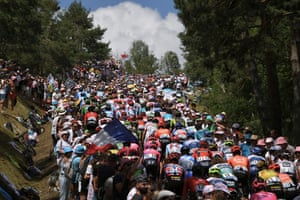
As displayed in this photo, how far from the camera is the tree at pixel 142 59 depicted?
120875 mm

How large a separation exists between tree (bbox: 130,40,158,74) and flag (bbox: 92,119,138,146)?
4301 inches

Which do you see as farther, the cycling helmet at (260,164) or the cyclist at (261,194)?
the cycling helmet at (260,164)

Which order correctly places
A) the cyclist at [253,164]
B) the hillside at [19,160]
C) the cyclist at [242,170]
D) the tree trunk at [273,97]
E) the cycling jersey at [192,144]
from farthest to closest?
the tree trunk at [273,97]
the hillside at [19,160]
the cycling jersey at [192,144]
the cyclist at [253,164]
the cyclist at [242,170]

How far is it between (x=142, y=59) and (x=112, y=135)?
5001 inches

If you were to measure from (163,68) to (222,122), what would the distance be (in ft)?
376

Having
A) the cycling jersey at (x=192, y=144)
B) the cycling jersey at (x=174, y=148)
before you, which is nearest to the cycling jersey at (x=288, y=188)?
the cycling jersey at (x=192, y=144)

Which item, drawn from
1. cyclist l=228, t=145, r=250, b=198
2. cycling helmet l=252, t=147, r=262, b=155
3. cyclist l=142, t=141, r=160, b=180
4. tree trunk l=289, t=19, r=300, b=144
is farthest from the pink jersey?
tree trunk l=289, t=19, r=300, b=144

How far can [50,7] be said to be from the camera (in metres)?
63.0

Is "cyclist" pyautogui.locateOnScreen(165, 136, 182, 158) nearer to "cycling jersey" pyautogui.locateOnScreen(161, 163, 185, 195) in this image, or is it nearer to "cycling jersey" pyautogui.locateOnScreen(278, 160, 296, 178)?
"cycling jersey" pyautogui.locateOnScreen(161, 163, 185, 195)

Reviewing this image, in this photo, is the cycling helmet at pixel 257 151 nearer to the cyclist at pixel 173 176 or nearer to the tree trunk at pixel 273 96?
the cyclist at pixel 173 176

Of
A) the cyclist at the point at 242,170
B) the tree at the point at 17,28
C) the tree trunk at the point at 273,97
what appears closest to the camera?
the cyclist at the point at 242,170

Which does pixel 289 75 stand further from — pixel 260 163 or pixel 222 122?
pixel 260 163

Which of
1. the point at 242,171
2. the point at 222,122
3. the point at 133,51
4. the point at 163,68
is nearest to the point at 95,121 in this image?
the point at 222,122

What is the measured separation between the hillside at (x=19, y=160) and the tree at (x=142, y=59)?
317 feet
